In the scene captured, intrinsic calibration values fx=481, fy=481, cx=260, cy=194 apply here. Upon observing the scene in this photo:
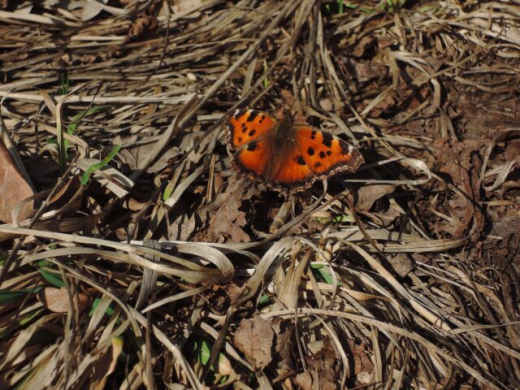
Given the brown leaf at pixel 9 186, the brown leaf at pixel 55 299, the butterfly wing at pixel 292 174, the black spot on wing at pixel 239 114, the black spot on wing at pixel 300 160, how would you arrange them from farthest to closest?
the black spot on wing at pixel 239 114 → the black spot on wing at pixel 300 160 → the butterfly wing at pixel 292 174 → the brown leaf at pixel 9 186 → the brown leaf at pixel 55 299

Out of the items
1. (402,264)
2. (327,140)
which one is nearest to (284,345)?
(402,264)

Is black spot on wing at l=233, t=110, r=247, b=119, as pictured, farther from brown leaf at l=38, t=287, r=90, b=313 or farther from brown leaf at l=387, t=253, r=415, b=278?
brown leaf at l=38, t=287, r=90, b=313

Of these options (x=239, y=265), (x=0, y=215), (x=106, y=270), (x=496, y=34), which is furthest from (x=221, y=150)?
(x=496, y=34)

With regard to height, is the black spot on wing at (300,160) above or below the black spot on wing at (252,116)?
below

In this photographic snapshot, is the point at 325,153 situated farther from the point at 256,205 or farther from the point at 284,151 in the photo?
the point at 256,205

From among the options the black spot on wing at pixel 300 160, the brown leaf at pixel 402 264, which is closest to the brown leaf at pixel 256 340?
the brown leaf at pixel 402 264

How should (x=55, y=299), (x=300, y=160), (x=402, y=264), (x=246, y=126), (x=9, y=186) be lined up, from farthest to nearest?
(x=246, y=126), (x=300, y=160), (x=402, y=264), (x=9, y=186), (x=55, y=299)

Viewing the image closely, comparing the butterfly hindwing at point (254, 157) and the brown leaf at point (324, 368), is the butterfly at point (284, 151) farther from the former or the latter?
the brown leaf at point (324, 368)
